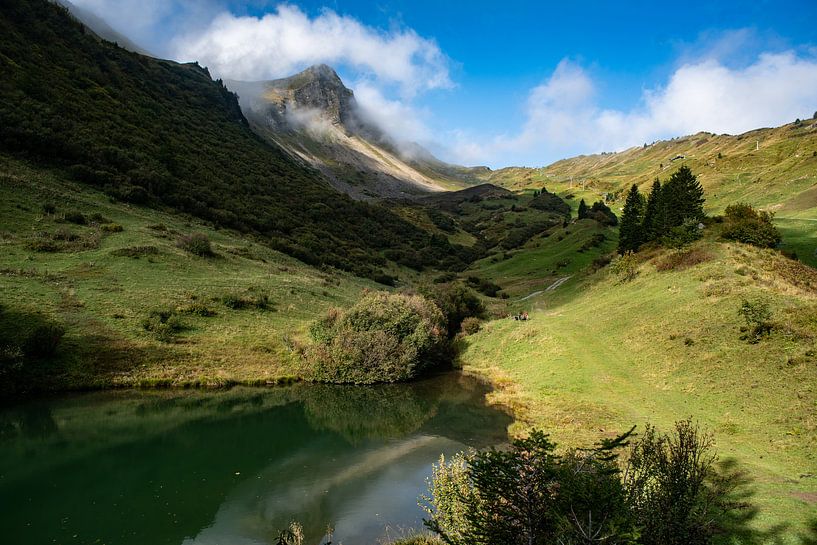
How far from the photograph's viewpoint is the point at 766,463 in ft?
60.3

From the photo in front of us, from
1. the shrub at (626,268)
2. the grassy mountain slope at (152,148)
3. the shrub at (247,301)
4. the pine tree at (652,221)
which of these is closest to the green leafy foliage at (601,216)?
the grassy mountain slope at (152,148)

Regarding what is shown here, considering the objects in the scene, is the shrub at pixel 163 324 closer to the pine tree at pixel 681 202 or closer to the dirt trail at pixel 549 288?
the dirt trail at pixel 549 288

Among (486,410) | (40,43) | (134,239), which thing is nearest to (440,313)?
(486,410)

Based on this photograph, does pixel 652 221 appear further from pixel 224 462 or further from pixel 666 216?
pixel 224 462

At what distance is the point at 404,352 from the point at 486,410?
12183 mm

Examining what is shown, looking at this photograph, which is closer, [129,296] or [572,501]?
[572,501]

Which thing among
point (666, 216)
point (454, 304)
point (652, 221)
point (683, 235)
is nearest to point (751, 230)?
point (683, 235)

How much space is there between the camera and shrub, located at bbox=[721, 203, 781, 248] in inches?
1823

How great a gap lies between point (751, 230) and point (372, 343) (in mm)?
40740

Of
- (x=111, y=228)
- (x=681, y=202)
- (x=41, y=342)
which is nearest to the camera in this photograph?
(x=41, y=342)

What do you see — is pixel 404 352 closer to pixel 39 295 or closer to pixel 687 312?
pixel 687 312

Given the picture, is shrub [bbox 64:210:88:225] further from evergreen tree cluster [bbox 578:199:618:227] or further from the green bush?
evergreen tree cluster [bbox 578:199:618:227]

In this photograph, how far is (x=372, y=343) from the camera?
147ft

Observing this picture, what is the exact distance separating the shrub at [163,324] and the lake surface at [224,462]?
7530 mm
